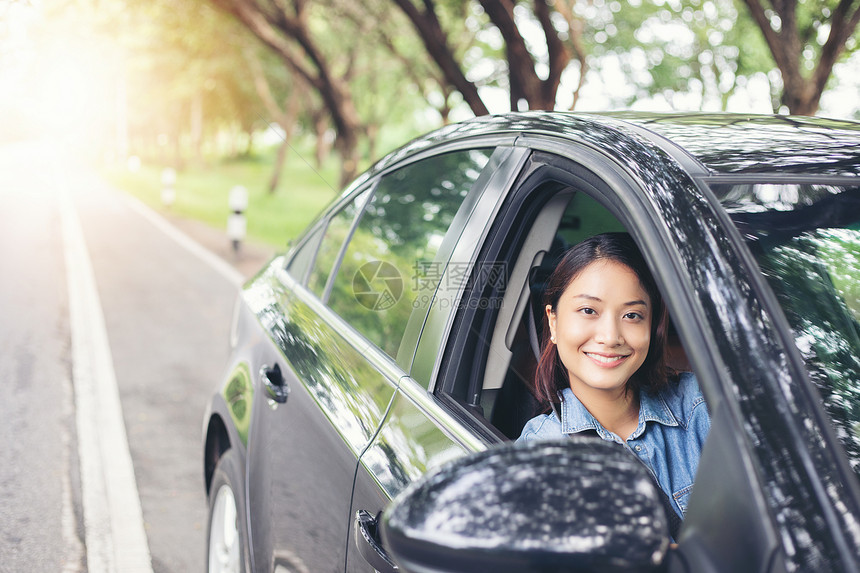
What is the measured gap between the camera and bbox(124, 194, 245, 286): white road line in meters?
10.2

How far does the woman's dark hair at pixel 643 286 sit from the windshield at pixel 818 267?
0.43m

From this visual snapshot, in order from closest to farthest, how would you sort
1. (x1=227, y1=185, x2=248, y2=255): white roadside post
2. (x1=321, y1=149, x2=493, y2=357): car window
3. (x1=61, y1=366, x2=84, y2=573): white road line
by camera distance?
1. (x1=321, y1=149, x2=493, y2=357): car window
2. (x1=61, y1=366, x2=84, y2=573): white road line
3. (x1=227, y1=185, x2=248, y2=255): white roadside post

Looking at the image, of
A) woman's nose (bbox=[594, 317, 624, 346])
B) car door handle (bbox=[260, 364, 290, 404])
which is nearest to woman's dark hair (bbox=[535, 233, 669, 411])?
woman's nose (bbox=[594, 317, 624, 346])

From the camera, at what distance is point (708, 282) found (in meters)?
1.21

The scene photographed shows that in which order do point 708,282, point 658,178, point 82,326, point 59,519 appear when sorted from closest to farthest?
point 708,282 → point 658,178 → point 59,519 → point 82,326

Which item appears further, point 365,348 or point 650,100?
→ point 650,100

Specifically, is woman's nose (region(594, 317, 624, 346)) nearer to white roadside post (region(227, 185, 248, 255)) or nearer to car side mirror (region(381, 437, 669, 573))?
car side mirror (region(381, 437, 669, 573))

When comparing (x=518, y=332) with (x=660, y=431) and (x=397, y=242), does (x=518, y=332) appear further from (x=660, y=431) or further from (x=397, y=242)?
(x=397, y=242)

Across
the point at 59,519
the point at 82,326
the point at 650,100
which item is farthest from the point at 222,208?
the point at 59,519

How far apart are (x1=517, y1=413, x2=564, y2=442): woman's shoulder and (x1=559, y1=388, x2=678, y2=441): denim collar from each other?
0.6 inches

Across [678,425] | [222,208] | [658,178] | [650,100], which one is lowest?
[222,208]

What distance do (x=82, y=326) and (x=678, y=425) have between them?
6529mm

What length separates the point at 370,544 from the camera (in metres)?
1.55

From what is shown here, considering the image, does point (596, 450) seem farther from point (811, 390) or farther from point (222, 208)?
point (222, 208)
